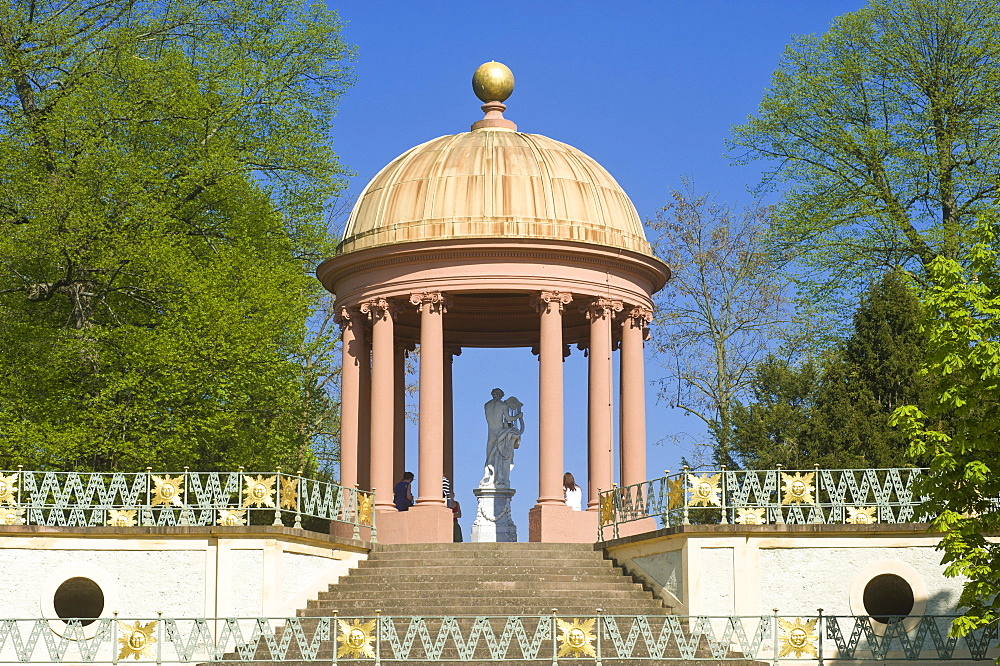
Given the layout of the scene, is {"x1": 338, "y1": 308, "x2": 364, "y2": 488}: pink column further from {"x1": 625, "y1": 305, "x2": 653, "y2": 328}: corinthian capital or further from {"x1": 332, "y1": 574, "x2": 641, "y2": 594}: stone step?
{"x1": 332, "y1": 574, "x2": 641, "y2": 594}: stone step

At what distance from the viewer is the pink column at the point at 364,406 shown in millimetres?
33375

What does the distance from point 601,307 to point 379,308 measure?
4.56 m

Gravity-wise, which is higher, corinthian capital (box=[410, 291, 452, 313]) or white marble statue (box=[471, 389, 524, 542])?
corinthian capital (box=[410, 291, 452, 313])

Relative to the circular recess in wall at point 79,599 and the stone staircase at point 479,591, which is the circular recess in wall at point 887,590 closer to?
the stone staircase at point 479,591

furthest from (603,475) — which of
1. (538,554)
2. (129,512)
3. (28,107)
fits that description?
(28,107)

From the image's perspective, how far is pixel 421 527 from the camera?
30266 mm

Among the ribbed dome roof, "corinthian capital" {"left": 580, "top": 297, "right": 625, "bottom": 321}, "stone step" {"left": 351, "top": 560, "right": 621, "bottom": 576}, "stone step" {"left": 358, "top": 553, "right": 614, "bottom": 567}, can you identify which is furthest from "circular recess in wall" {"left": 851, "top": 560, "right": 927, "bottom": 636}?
the ribbed dome roof

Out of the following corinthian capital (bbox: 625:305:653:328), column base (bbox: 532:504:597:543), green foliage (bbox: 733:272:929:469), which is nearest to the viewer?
column base (bbox: 532:504:597:543)

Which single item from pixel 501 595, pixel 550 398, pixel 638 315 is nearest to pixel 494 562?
pixel 501 595

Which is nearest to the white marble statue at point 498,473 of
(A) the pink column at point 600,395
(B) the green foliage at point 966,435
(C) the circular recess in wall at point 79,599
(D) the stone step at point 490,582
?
(A) the pink column at point 600,395

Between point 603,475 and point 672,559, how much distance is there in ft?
21.1

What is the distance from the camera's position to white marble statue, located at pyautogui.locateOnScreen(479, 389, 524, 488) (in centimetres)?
3312

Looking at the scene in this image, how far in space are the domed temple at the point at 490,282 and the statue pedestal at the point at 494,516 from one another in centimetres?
126

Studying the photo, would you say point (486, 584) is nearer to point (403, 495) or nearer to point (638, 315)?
point (403, 495)
